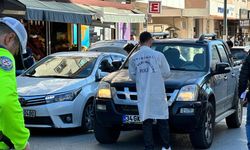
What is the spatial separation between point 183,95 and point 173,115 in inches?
12.7

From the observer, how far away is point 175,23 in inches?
1588

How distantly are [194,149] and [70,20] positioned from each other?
913 cm

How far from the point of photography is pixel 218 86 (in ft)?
29.0

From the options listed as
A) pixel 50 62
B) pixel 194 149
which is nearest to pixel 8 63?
pixel 194 149

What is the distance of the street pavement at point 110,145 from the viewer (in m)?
8.26

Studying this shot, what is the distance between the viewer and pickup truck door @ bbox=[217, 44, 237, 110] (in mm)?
9535

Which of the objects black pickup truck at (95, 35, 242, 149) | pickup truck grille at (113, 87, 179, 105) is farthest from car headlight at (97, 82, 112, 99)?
pickup truck grille at (113, 87, 179, 105)

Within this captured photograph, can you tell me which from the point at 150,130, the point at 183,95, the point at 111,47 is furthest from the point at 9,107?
the point at 111,47

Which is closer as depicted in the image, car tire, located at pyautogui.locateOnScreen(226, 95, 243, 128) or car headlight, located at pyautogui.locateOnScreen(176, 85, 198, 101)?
car headlight, located at pyautogui.locateOnScreen(176, 85, 198, 101)

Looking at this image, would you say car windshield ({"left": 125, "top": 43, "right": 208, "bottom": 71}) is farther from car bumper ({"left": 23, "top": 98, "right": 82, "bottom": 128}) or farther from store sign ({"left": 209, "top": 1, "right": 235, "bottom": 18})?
store sign ({"left": 209, "top": 1, "right": 235, "bottom": 18})

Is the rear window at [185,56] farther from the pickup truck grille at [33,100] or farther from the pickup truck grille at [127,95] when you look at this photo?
the pickup truck grille at [33,100]

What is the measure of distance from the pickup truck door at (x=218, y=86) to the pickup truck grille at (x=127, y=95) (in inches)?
43.2

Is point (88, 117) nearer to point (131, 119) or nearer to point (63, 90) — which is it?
point (63, 90)

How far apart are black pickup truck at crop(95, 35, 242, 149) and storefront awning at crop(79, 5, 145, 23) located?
953 cm
